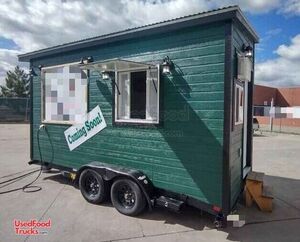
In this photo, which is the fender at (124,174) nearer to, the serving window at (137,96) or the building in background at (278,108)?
the serving window at (137,96)

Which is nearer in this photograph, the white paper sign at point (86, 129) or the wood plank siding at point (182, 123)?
the wood plank siding at point (182, 123)

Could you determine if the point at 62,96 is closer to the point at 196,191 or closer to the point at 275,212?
the point at 196,191

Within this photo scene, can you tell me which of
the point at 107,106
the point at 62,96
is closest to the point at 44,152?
the point at 62,96

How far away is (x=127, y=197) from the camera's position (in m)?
5.20

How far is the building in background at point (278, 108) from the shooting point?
24141 mm

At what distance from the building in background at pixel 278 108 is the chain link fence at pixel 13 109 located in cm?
2061

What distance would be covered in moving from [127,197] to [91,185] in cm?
93

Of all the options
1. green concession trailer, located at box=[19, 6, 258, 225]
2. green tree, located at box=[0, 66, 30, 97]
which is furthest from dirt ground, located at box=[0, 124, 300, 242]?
green tree, located at box=[0, 66, 30, 97]

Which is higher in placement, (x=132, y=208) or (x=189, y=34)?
(x=189, y=34)

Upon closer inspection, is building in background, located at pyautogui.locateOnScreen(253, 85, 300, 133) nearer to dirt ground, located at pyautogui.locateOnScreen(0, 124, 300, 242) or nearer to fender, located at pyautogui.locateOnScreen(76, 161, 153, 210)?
dirt ground, located at pyautogui.locateOnScreen(0, 124, 300, 242)

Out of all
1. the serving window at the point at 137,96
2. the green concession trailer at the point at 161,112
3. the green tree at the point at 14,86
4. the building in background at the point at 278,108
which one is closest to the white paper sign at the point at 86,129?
the green concession trailer at the point at 161,112

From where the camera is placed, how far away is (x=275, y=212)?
5.35 metres

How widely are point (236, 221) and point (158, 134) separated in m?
1.87

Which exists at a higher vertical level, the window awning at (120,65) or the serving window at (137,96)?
the window awning at (120,65)
